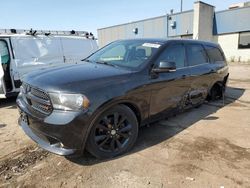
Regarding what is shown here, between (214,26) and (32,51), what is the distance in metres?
21.4

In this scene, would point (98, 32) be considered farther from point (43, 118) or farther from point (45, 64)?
point (43, 118)

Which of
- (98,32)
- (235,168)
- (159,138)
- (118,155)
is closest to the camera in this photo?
(235,168)

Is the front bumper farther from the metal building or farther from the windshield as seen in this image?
the metal building

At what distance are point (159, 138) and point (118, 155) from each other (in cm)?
100

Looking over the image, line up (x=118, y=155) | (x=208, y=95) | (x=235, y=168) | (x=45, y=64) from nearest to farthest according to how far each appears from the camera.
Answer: (x=235, y=168) → (x=118, y=155) → (x=208, y=95) → (x=45, y=64)

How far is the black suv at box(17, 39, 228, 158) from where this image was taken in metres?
3.12

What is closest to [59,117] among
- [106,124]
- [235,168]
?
[106,124]

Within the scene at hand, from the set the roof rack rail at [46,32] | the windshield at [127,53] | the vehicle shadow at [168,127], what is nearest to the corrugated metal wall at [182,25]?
the roof rack rail at [46,32]

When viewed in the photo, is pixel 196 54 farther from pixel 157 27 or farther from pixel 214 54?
pixel 157 27

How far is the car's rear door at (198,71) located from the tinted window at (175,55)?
0.24 meters

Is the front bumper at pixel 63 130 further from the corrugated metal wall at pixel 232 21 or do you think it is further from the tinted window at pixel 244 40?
the corrugated metal wall at pixel 232 21

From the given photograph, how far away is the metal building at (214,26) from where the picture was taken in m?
22.2

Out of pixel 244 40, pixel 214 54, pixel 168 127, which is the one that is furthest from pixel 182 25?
pixel 168 127

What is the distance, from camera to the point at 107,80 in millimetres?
3457
